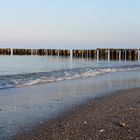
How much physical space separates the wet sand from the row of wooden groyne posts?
179 feet

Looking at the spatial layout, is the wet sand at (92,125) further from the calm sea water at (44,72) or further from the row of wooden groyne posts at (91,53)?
the row of wooden groyne posts at (91,53)

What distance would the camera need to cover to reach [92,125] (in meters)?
6.02

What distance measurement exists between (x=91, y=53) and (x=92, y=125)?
212ft

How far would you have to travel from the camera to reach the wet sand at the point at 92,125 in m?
5.31

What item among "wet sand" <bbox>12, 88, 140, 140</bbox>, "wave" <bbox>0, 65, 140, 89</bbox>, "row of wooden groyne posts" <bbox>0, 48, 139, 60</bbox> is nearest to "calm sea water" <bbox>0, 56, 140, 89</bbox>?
"wave" <bbox>0, 65, 140, 89</bbox>

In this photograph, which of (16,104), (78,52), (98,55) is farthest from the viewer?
(78,52)

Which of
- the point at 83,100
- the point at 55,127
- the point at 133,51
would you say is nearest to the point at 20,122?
the point at 55,127

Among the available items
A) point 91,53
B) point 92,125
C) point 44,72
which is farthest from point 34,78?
point 91,53

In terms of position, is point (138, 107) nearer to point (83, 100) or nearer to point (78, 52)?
point (83, 100)

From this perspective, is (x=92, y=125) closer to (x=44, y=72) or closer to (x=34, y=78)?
(x=34, y=78)

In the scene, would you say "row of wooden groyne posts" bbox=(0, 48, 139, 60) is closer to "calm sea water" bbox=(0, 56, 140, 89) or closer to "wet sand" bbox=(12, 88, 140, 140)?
"calm sea water" bbox=(0, 56, 140, 89)

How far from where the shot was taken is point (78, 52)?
74.9 meters

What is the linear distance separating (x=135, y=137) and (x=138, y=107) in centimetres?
271

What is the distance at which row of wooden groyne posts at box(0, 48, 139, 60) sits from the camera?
63562mm
